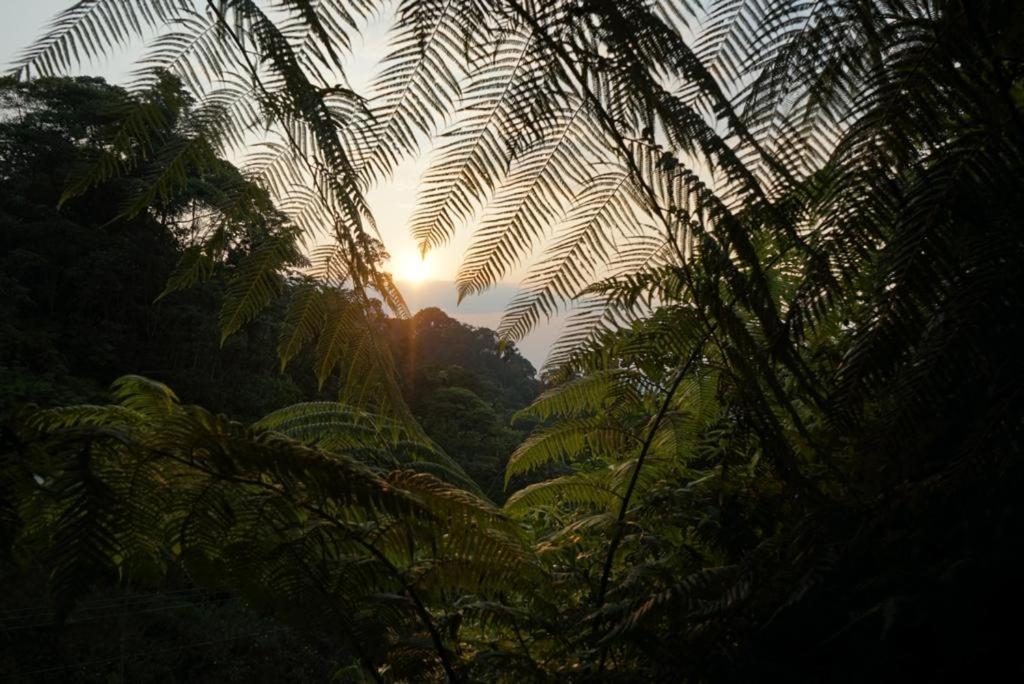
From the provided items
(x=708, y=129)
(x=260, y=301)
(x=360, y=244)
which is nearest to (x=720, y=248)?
(x=708, y=129)

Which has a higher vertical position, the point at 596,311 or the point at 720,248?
the point at 596,311

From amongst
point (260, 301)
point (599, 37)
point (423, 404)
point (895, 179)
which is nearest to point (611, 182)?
point (599, 37)

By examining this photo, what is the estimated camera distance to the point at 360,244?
68 centimetres

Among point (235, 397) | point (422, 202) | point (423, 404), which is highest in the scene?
point (235, 397)

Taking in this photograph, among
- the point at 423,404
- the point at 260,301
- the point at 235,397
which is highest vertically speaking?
the point at 235,397

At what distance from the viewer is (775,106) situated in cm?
64

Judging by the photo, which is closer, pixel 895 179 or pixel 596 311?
pixel 895 179

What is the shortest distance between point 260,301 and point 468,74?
0.44 meters

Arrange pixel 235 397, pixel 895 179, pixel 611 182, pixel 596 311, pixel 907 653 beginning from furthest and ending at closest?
pixel 235 397
pixel 596 311
pixel 611 182
pixel 907 653
pixel 895 179

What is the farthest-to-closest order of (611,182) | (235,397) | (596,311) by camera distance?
(235,397), (596,311), (611,182)

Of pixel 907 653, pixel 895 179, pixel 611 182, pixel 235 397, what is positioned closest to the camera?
pixel 895 179

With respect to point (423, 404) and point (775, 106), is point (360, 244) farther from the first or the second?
point (423, 404)

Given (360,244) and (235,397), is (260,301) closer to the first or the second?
(360,244)

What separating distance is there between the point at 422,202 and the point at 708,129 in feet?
0.93
